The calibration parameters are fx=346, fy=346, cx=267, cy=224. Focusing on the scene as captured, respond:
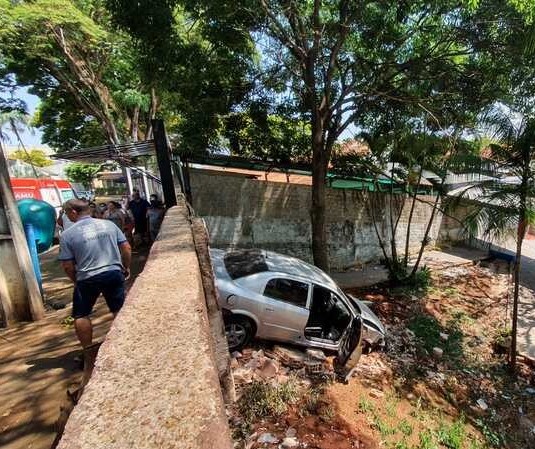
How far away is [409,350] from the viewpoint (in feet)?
24.8

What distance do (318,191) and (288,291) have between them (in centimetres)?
407

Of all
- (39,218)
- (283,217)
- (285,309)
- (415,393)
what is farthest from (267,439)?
(283,217)

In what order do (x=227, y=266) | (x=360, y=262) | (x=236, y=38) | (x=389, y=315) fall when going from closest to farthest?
(x=227, y=266) < (x=236, y=38) < (x=389, y=315) < (x=360, y=262)

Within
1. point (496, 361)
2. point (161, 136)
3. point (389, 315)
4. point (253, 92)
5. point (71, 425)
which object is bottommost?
point (496, 361)

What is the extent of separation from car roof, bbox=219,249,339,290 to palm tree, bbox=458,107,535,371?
4.16m

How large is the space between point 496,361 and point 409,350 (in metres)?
2.54

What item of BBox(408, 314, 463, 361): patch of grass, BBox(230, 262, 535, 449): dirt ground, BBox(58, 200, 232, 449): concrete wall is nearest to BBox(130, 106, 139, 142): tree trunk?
BBox(230, 262, 535, 449): dirt ground

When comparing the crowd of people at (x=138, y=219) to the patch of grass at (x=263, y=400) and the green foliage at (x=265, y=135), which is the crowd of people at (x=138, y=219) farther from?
the patch of grass at (x=263, y=400)

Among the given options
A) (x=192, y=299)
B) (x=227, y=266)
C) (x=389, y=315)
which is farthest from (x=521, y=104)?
(x=192, y=299)

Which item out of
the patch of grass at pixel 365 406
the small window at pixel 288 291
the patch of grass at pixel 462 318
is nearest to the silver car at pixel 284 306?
the small window at pixel 288 291

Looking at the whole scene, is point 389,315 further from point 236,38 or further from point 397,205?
point 236,38

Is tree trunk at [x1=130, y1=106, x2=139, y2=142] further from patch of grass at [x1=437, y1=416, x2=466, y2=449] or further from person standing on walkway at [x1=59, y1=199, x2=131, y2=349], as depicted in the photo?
patch of grass at [x1=437, y1=416, x2=466, y2=449]

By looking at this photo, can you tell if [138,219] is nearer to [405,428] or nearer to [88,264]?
[88,264]

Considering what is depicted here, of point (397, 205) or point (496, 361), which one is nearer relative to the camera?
point (496, 361)
